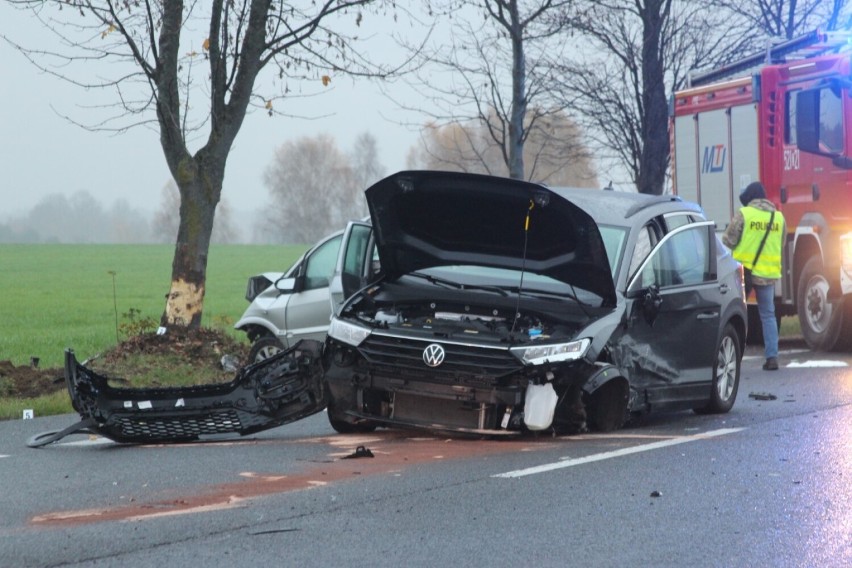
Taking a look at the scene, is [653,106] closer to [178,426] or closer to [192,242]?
[192,242]

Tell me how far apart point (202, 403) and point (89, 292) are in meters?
33.8

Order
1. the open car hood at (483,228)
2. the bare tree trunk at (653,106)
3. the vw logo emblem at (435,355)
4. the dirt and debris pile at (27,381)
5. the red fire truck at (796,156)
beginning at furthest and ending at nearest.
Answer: the bare tree trunk at (653,106) < the red fire truck at (796,156) < the dirt and debris pile at (27,381) < the open car hood at (483,228) < the vw logo emblem at (435,355)

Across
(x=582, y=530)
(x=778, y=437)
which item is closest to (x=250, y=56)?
(x=778, y=437)

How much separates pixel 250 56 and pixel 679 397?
7.11 meters

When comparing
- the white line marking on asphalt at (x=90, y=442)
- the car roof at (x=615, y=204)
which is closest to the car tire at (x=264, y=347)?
the white line marking on asphalt at (x=90, y=442)

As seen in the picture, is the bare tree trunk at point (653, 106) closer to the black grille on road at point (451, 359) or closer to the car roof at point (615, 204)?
the car roof at point (615, 204)

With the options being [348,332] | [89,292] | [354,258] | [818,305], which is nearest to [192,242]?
[354,258]

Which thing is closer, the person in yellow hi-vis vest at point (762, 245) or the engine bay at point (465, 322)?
the engine bay at point (465, 322)

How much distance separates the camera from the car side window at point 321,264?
13.6 meters

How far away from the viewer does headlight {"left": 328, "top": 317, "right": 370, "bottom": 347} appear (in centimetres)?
872

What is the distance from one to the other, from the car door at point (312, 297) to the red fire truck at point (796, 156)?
5.70m

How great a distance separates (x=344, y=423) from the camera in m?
9.34

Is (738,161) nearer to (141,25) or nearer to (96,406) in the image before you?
(141,25)

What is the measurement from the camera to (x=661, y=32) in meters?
23.1
